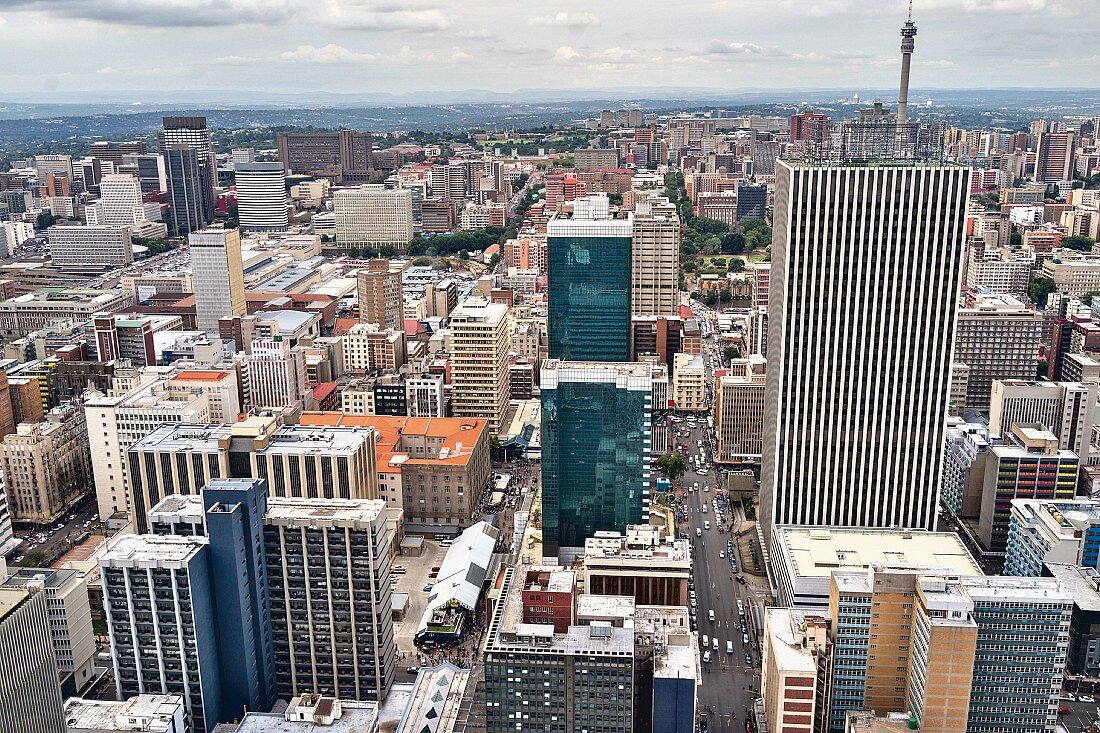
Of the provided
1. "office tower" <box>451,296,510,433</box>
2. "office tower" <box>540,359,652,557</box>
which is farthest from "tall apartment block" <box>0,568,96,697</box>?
"office tower" <box>451,296,510,433</box>

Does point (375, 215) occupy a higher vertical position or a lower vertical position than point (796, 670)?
higher

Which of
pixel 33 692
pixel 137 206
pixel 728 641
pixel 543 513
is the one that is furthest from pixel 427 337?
pixel 137 206

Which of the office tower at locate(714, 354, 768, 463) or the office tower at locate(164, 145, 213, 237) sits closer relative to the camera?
the office tower at locate(714, 354, 768, 463)

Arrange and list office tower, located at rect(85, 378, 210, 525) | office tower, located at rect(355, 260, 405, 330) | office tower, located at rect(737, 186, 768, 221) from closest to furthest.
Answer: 1. office tower, located at rect(85, 378, 210, 525)
2. office tower, located at rect(355, 260, 405, 330)
3. office tower, located at rect(737, 186, 768, 221)

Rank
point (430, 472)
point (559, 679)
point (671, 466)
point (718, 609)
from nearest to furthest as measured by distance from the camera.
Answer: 1. point (559, 679)
2. point (718, 609)
3. point (430, 472)
4. point (671, 466)

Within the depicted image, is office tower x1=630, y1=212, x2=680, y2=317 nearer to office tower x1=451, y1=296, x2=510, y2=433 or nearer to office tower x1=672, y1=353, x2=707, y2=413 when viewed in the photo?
office tower x1=672, y1=353, x2=707, y2=413

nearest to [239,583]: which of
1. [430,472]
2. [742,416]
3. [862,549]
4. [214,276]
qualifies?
[430,472]

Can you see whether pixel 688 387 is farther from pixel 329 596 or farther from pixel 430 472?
pixel 329 596
